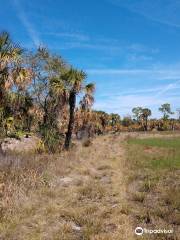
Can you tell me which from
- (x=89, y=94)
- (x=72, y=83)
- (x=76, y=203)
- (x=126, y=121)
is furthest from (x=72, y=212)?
(x=126, y=121)

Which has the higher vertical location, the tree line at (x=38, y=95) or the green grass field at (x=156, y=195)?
the tree line at (x=38, y=95)

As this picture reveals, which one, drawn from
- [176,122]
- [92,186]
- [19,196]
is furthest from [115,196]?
[176,122]

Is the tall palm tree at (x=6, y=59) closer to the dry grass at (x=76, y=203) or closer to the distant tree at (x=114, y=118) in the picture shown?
the dry grass at (x=76, y=203)

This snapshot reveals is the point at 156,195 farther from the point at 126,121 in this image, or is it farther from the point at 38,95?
the point at 126,121

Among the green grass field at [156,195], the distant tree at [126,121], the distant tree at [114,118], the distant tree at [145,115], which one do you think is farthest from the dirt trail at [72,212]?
the distant tree at [126,121]

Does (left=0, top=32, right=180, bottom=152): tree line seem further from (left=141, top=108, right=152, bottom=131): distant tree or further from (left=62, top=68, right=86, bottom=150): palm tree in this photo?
(left=141, top=108, right=152, bottom=131): distant tree

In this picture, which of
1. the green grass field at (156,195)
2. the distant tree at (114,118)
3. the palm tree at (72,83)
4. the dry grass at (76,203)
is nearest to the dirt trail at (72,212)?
the dry grass at (76,203)

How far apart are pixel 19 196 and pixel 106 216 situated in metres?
2.82

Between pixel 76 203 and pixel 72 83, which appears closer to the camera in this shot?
pixel 76 203

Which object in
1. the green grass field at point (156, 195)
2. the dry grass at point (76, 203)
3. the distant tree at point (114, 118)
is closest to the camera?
the dry grass at point (76, 203)

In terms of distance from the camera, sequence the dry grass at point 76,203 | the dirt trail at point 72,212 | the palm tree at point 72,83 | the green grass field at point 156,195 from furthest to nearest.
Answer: the palm tree at point 72,83 < the green grass field at point 156,195 < the dry grass at point 76,203 < the dirt trail at point 72,212

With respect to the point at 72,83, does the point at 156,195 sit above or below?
below

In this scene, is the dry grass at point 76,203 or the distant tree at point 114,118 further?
the distant tree at point 114,118

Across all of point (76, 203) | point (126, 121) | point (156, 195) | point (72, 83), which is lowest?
point (76, 203)
